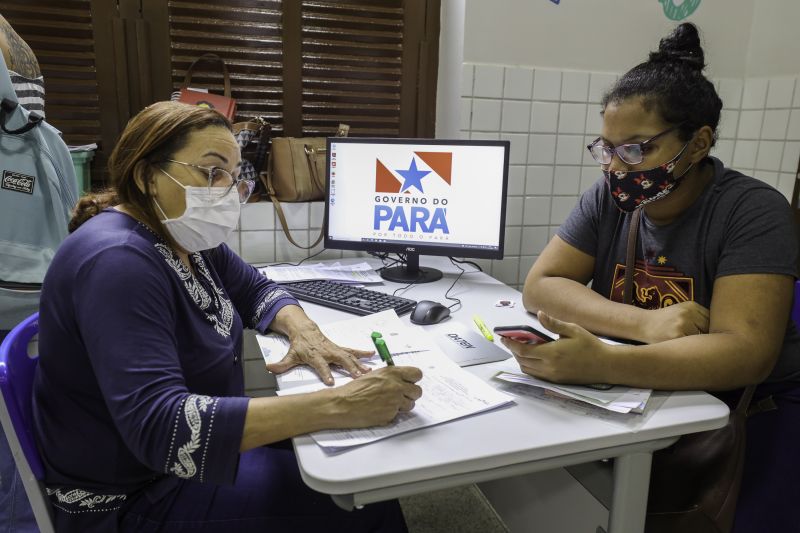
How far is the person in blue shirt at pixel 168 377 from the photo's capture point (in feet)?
2.79

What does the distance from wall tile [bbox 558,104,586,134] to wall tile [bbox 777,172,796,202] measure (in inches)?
32.3

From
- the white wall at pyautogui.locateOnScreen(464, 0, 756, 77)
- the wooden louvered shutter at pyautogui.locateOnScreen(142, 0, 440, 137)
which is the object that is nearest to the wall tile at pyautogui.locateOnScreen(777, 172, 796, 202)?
the white wall at pyautogui.locateOnScreen(464, 0, 756, 77)

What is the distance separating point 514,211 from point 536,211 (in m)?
0.10

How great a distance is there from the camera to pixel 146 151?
1.04m

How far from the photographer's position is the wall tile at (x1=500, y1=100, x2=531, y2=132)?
2223mm

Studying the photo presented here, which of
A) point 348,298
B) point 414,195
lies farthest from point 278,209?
point 348,298

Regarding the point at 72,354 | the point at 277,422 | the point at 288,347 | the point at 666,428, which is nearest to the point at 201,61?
the point at 288,347

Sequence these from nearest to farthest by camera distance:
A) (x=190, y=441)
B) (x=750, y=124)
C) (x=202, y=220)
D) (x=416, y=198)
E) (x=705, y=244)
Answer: (x=190, y=441) → (x=202, y=220) → (x=705, y=244) → (x=416, y=198) → (x=750, y=124)

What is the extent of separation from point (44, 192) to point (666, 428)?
5.20ft

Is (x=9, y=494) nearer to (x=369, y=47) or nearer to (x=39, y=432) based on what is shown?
(x=39, y=432)

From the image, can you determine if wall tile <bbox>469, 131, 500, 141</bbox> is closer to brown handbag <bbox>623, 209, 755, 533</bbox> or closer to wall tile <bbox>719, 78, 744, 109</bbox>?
wall tile <bbox>719, 78, 744, 109</bbox>

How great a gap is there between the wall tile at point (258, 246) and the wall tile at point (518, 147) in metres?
0.99

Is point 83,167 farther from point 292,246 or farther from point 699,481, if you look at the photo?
point 699,481

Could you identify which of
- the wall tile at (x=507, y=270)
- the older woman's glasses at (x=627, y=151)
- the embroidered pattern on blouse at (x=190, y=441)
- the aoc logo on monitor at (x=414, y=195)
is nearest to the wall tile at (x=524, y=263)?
the wall tile at (x=507, y=270)
